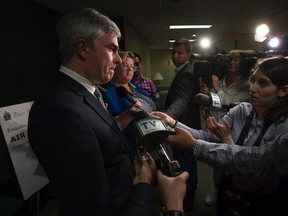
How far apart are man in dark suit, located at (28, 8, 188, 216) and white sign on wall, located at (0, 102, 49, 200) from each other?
1294 millimetres

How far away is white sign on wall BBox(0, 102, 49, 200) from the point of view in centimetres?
190

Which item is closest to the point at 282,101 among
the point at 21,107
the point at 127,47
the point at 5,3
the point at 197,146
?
the point at 197,146

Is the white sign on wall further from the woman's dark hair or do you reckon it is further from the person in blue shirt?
the woman's dark hair

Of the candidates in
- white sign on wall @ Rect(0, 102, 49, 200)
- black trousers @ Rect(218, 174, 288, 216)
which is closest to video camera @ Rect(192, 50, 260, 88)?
black trousers @ Rect(218, 174, 288, 216)

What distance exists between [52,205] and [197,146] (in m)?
1.98

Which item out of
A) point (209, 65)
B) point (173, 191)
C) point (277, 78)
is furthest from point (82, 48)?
point (209, 65)

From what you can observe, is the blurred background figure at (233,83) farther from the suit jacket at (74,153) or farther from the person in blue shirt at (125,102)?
the suit jacket at (74,153)

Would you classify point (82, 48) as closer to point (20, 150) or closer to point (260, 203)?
point (260, 203)

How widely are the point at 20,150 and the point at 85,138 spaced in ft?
4.98

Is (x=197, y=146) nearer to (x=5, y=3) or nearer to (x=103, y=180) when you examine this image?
(x=103, y=180)

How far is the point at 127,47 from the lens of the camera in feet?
15.0

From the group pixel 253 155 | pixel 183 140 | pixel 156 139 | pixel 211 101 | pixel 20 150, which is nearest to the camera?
pixel 156 139

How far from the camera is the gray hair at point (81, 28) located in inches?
33.7

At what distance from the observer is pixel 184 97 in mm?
1997
